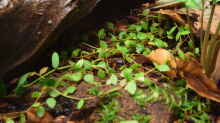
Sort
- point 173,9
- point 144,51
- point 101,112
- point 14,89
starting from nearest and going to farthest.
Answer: point 101,112 < point 14,89 < point 144,51 < point 173,9

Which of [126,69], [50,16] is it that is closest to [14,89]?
[50,16]

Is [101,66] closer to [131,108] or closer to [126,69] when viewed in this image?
[126,69]

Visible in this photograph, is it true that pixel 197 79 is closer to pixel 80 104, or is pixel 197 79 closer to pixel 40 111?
pixel 80 104

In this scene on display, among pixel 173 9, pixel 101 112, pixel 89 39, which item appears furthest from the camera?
pixel 173 9

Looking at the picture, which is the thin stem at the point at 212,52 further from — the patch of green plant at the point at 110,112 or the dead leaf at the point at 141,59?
the patch of green plant at the point at 110,112

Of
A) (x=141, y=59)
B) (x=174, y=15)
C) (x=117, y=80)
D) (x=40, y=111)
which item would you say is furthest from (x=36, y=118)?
(x=174, y=15)

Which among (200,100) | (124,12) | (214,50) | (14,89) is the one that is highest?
(124,12)

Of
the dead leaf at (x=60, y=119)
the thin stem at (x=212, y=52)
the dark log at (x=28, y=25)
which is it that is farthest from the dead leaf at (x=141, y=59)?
the dead leaf at (x=60, y=119)
